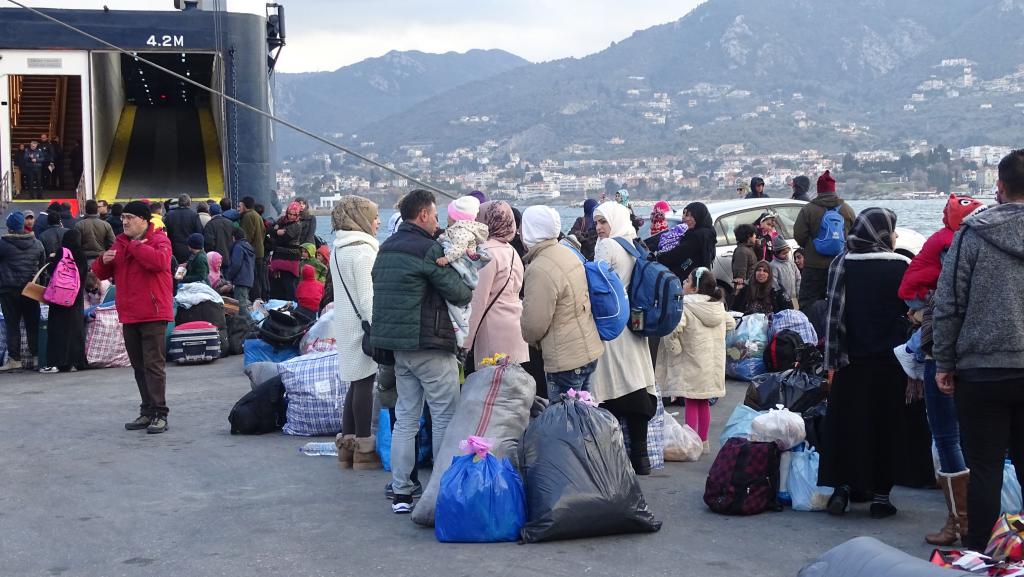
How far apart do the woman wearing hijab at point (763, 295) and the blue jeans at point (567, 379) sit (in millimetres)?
5371

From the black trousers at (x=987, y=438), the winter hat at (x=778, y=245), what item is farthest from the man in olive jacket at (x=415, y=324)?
the winter hat at (x=778, y=245)

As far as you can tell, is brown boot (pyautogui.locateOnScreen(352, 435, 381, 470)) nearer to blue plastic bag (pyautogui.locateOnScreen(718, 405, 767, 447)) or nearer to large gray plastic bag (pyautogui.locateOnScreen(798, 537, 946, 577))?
blue plastic bag (pyautogui.locateOnScreen(718, 405, 767, 447))

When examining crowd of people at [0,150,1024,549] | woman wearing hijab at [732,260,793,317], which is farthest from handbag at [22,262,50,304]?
woman wearing hijab at [732,260,793,317]

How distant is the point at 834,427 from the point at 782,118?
478ft

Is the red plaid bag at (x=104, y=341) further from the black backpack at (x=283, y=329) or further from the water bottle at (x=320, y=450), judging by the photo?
the water bottle at (x=320, y=450)

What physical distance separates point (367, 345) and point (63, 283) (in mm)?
6350

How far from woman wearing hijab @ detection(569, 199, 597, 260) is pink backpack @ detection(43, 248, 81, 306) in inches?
203

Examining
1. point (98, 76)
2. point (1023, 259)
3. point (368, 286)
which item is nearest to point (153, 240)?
point (368, 286)

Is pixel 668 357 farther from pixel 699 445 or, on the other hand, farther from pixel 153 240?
pixel 153 240

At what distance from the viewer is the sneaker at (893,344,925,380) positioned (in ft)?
20.0

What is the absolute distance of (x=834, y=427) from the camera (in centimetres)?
656

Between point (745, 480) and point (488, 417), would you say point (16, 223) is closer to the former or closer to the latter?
point (488, 417)

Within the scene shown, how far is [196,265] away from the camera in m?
15.0

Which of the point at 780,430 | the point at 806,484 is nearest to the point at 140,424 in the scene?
the point at 780,430
